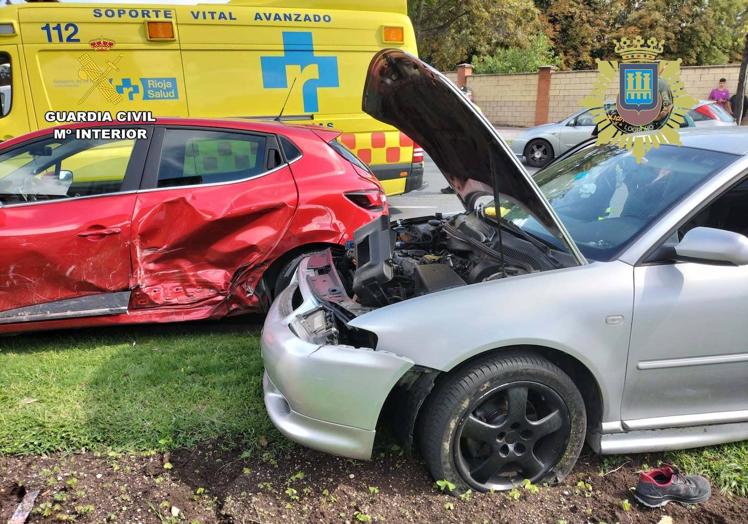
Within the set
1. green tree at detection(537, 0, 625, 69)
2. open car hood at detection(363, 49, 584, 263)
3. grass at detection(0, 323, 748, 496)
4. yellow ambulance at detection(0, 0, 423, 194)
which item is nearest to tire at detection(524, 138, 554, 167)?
yellow ambulance at detection(0, 0, 423, 194)

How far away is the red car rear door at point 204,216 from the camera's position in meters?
3.81

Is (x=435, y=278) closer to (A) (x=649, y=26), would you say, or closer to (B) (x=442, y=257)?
(B) (x=442, y=257)

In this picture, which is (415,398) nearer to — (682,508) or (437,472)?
(437,472)

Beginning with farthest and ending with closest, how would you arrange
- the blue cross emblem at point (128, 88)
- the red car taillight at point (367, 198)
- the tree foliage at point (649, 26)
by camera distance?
the tree foliage at point (649, 26), the blue cross emblem at point (128, 88), the red car taillight at point (367, 198)

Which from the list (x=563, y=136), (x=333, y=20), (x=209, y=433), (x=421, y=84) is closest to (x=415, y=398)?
(x=209, y=433)

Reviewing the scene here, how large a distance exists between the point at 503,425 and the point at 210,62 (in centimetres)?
601

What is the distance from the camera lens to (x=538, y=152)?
1341 cm

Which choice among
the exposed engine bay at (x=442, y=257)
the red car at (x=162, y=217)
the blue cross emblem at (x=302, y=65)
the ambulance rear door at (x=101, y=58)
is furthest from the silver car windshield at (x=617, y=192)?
the ambulance rear door at (x=101, y=58)

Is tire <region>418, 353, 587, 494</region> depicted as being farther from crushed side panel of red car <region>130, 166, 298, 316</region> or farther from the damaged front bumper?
crushed side panel of red car <region>130, 166, 298, 316</region>

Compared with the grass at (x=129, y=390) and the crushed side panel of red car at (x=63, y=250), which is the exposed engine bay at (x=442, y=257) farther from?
the crushed side panel of red car at (x=63, y=250)

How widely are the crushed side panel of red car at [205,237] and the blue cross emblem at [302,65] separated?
3546mm

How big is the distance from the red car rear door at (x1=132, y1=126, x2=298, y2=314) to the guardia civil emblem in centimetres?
209

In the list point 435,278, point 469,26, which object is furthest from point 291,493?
point 469,26

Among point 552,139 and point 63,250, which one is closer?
point 63,250
